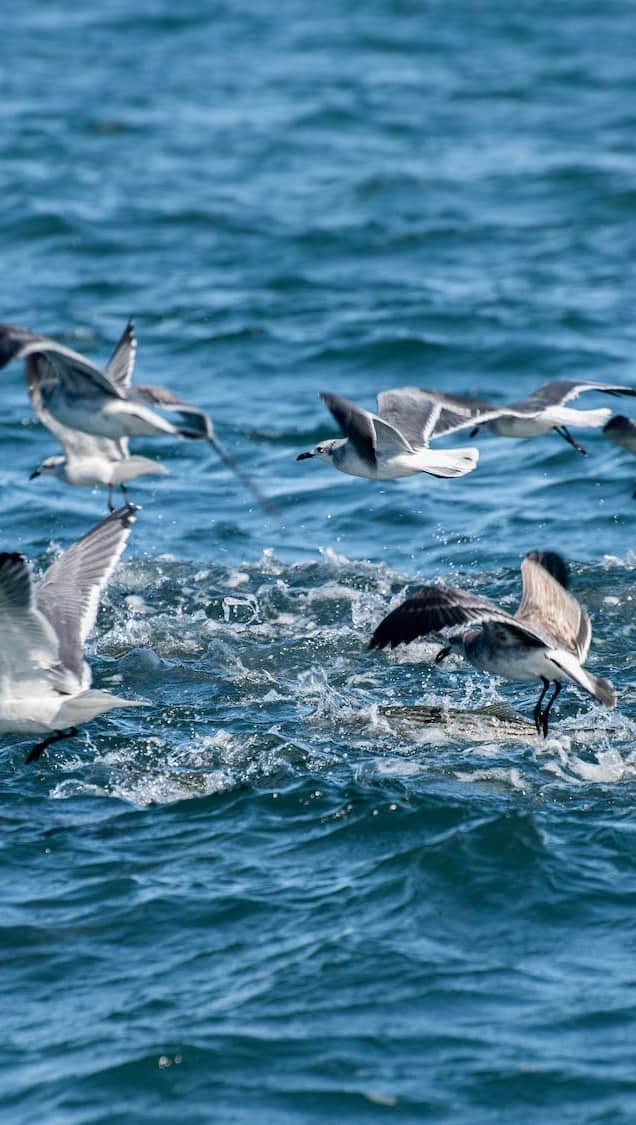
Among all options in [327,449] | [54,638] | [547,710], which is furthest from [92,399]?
[547,710]

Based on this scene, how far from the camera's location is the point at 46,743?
857cm

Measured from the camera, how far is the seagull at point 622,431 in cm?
951

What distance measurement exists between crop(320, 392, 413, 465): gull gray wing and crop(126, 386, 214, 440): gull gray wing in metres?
0.66

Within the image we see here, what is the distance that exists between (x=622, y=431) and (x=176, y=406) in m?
2.86

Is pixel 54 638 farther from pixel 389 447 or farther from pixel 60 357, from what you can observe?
Answer: pixel 389 447

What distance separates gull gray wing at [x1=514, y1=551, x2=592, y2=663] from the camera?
28.2ft

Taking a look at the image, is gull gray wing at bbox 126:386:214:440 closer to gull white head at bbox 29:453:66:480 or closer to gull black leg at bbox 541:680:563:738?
gull white head at bbox 29:453:66:480

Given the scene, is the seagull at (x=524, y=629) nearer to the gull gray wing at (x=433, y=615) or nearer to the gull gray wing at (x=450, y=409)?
the gull gray wing at (x=433, y=615)

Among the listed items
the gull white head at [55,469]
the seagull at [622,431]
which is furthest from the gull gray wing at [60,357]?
the seagull at [622,431]

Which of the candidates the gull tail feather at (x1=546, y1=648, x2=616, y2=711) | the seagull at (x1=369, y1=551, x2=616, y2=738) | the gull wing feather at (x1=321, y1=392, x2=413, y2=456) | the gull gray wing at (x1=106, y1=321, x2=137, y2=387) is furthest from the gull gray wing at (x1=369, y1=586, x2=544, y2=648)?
the gull gray wing at (x1=106, y1=321, x2=137, y2=387)

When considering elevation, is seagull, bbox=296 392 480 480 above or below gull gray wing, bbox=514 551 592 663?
above

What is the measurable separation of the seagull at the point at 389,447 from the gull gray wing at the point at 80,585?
50.5 inches

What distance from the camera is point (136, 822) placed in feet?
26.2

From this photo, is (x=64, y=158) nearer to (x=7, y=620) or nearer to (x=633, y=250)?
(x=633, y=250)
